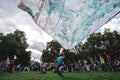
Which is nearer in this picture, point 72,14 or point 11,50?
point 72,14

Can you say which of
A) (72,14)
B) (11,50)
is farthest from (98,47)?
(72,14)

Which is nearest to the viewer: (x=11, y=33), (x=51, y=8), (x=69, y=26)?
(x=69, y=26)

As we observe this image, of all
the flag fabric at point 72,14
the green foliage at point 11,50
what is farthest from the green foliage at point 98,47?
the flag fabric at point 72,14

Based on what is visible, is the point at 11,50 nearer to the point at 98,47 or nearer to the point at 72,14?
the point at 98,47

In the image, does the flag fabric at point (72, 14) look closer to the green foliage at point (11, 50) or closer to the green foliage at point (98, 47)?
the green foliage at point (98, 47)

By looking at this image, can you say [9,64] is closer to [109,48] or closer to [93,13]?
[93,13]

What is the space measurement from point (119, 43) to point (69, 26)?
A: 250ft

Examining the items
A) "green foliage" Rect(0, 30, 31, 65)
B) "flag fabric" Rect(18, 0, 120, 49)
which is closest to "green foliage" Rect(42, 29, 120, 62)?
"green foliage" Rect(0, 30, 31, 65)

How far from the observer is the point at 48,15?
30.6 ft

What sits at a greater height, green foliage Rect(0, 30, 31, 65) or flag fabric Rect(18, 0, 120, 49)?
green foliage Rect(0, 30, 31, 65)

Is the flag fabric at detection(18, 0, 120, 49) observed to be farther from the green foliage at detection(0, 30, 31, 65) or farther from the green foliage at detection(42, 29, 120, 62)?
the green foliage at detection(0, 30, 31, 65)

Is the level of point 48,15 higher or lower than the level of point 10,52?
lower

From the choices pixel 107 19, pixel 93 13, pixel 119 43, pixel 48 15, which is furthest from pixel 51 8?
pixel 119 43

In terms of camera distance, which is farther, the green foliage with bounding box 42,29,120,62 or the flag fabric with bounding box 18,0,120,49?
the green foliage with bounding box 42,29,120,62
